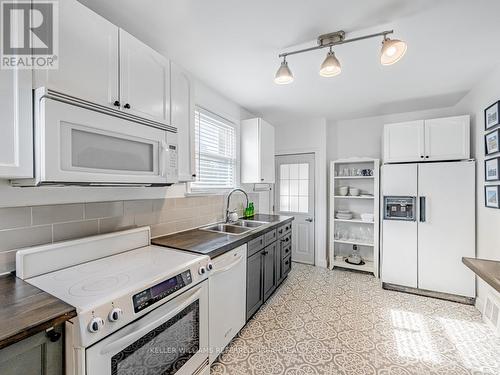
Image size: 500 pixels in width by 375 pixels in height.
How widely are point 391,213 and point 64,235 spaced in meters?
3.51

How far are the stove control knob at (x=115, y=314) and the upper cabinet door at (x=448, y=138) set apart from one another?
11.8 ft

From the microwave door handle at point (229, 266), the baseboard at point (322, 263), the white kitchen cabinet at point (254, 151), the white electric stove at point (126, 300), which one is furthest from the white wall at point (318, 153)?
the white electric stove at point (126, 300)

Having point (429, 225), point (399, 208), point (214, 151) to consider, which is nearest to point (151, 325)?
point (214, 151)

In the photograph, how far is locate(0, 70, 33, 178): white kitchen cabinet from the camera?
38.5 inches

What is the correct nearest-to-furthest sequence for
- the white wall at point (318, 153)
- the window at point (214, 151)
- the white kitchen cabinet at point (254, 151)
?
the window at point (214, 151), the white kitchen cabinet at point (254, 151), the white wall at point (318, 153)

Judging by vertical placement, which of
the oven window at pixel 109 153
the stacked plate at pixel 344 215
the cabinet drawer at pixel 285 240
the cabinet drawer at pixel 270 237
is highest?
the oven window at pixel 109 153

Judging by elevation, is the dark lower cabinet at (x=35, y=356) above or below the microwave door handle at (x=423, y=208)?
below

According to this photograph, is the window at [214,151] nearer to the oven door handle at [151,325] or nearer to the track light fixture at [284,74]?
the track light fixture at [284,74]

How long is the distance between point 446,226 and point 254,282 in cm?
249

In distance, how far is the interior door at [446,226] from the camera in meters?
2.76

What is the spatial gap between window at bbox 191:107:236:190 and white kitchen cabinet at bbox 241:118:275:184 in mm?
158

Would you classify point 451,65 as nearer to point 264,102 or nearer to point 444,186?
point 444,186

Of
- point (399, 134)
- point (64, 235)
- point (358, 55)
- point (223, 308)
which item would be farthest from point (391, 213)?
point (64, 235)

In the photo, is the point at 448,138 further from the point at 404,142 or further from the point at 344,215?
the point at 344,215
